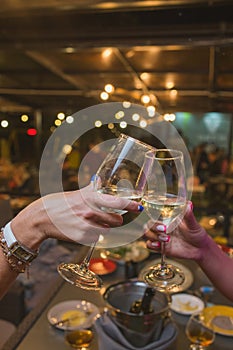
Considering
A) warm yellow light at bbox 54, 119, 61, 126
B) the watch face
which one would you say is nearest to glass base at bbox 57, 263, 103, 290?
the watch face

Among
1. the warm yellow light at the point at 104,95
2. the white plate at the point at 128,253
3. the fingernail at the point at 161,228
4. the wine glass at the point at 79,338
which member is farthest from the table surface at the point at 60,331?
the warm yellow light at the point at 104,95

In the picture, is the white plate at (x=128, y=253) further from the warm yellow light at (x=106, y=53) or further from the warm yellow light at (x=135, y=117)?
the warm yellow light at (x=106, y=53)

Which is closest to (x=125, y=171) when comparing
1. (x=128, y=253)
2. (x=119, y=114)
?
(x=128, y=253)

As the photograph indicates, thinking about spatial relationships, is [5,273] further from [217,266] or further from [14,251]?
[217,266]

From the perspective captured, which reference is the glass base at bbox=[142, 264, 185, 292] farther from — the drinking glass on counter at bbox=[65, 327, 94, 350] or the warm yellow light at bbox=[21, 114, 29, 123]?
the warm yellow light at bbox=[21, 114, 29, 123]

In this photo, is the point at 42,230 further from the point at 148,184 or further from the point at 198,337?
the point at 198,337

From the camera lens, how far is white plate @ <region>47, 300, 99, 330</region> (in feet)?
3.69

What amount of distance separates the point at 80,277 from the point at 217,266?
0.47 m

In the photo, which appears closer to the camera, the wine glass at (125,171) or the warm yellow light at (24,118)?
the wine glass at (125,171)

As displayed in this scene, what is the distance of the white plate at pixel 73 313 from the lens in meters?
1.12

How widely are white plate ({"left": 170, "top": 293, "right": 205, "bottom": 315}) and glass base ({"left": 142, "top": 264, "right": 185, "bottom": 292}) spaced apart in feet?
1.79

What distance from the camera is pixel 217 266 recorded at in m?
1.00

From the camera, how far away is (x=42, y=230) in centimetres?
66

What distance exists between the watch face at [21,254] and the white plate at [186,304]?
78 cm
